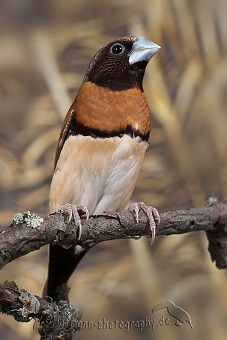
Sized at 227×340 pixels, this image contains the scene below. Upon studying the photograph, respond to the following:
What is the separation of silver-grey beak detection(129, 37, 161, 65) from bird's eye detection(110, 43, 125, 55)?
25mm

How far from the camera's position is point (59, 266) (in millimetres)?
1285

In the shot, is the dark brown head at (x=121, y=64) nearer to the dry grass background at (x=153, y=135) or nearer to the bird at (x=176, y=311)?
the dry grass background at (x=153, y=135)

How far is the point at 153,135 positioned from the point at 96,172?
0.55 meters

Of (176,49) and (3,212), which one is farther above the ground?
(176,49)

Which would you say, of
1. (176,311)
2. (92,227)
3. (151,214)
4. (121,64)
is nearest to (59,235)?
(92,227)

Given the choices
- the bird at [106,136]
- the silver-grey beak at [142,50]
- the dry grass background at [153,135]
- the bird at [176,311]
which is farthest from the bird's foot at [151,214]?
the bird at [176,311]

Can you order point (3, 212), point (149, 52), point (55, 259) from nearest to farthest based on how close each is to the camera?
point (149, 52) < point (55, 259) < point (3, 212)

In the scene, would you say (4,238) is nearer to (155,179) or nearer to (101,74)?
(101,74)

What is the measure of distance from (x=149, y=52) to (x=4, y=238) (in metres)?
0.50

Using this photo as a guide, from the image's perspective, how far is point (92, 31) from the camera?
1.65m

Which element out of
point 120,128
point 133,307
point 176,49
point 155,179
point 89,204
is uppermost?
point 176,49

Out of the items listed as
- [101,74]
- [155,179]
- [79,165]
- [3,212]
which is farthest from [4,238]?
[155,179]

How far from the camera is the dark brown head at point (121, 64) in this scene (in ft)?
3.92

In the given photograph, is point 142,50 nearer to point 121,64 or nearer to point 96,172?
point 121,64
